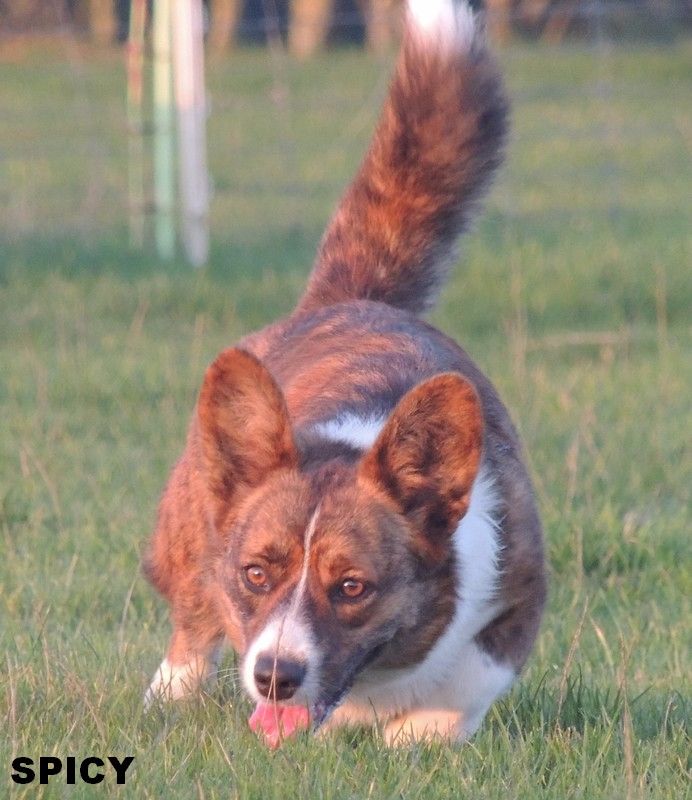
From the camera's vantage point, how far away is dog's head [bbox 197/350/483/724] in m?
3.49

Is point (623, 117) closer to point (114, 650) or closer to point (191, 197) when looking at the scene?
point (191, 197)

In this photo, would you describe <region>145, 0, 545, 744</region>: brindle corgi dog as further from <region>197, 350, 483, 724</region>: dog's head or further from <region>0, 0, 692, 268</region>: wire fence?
<region>0, 0, 692, 268</region>: wire fence

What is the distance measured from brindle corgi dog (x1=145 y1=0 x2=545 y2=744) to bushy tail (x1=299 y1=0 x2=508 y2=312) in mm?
Result: 175

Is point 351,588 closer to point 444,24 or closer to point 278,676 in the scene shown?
point 278,676

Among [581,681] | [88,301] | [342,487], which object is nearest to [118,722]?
[342,487]

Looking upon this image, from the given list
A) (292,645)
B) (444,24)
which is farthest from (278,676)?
(444,24)

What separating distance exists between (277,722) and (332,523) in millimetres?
456

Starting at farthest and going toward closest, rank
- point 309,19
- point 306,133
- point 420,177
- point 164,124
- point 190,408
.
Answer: point 309,19, point 306,133, point 164,124, point 190,408, point 420,177

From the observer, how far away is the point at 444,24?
16.6ft

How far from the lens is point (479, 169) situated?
16.5 feet

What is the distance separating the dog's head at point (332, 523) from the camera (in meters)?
3.49

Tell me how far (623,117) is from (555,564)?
60.9 feet

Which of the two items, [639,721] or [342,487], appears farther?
[639,721]

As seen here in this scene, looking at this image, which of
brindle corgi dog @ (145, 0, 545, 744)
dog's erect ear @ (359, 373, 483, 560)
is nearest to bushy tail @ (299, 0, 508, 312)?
brindle corgi dog @ (145, 0, 545, 744)
